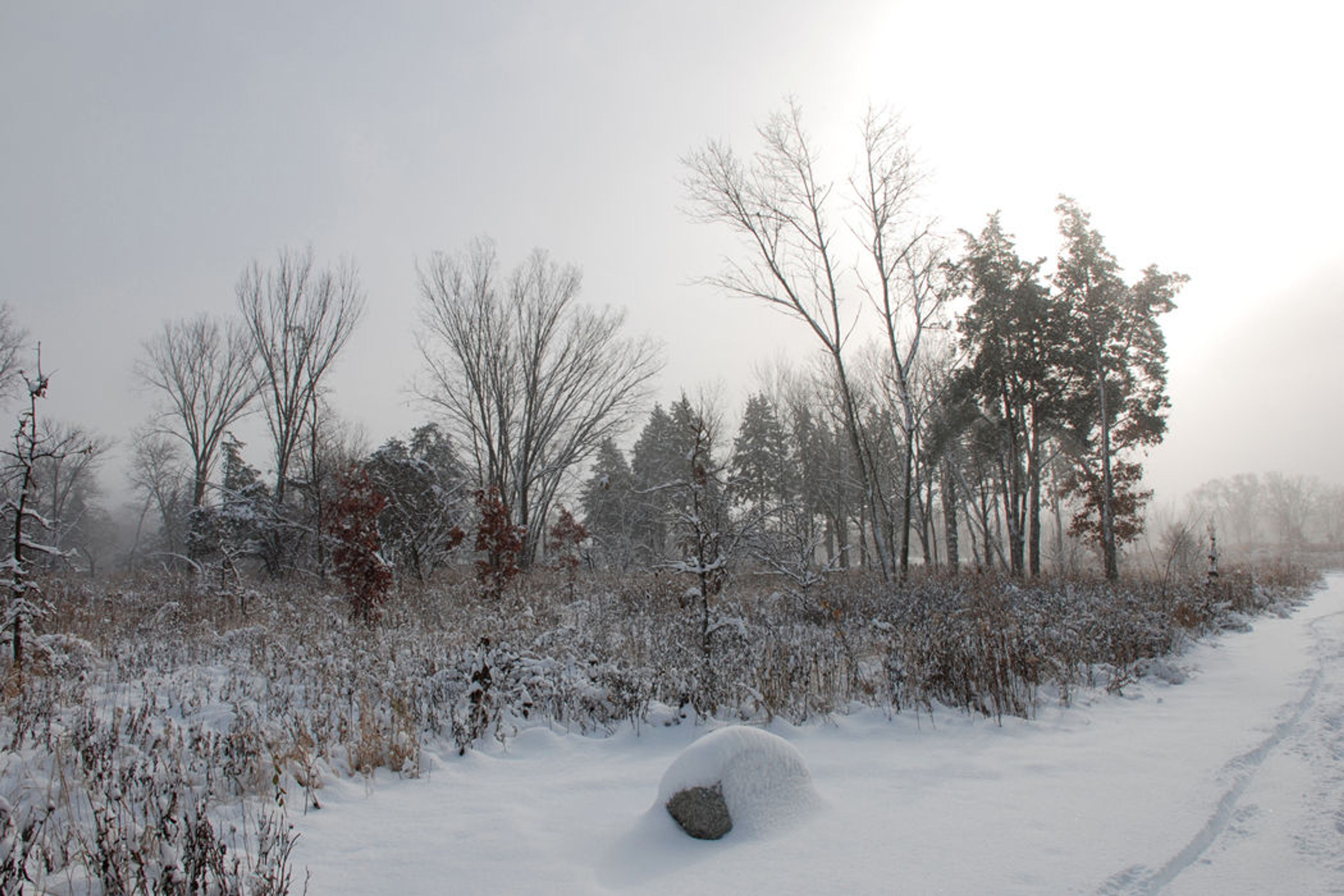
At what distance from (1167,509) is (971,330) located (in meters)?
154

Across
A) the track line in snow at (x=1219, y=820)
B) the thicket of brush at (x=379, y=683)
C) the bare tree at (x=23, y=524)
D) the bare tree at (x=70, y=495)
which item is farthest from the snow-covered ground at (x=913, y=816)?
the bare tree at (x=70, y=495)

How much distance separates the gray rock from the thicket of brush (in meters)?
1.65

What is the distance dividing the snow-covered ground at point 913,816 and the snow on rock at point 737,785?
69mm

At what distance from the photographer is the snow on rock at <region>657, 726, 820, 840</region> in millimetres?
2990

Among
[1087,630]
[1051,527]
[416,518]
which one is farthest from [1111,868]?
[1051,527]

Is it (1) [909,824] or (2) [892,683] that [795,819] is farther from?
(2) [892,683]

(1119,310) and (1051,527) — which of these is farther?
(1051,527)

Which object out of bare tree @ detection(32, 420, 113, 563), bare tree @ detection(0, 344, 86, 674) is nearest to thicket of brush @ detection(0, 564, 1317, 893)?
bare tree @ detection(0, 344, 86, 674)

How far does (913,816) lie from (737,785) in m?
0.90

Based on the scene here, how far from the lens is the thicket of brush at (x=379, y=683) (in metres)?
2.74

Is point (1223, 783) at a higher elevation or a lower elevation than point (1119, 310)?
lower

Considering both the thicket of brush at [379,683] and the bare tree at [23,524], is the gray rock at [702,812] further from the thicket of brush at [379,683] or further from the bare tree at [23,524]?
the bare tree at [23,524]

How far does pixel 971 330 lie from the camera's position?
63.5 feet

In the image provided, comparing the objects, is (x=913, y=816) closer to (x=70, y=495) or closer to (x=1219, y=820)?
(x=1219, y=820)
